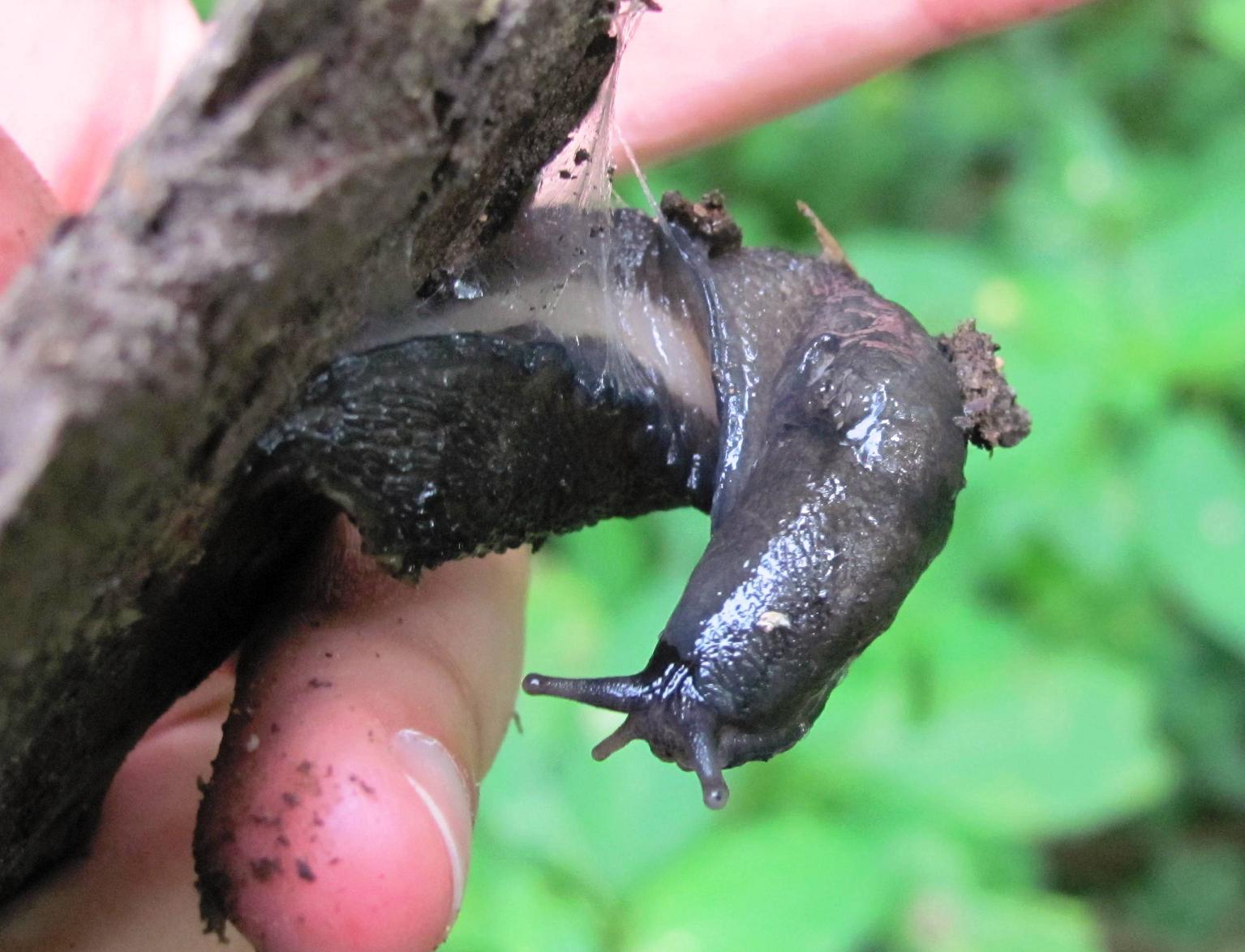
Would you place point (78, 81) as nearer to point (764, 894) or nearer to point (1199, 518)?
point (764, 894)

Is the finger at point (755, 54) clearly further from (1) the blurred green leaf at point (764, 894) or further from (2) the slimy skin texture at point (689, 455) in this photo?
(1) the blurred green leaf at point (764, 894)

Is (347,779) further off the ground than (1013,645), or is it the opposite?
(347,779)

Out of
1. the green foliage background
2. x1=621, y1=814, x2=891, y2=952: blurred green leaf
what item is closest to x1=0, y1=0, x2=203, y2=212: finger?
the green foliage background

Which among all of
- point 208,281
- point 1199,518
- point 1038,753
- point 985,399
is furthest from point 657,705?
point 1199,518

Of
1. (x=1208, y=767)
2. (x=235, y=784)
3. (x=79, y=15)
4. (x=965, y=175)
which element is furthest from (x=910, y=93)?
(x=235, y=784)

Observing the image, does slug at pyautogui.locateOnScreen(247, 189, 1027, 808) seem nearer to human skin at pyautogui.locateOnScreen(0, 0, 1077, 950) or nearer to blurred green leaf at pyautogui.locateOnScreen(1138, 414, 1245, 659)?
human skin at pyautogui.locateOnScreen(0, 0, 1077, 950)
